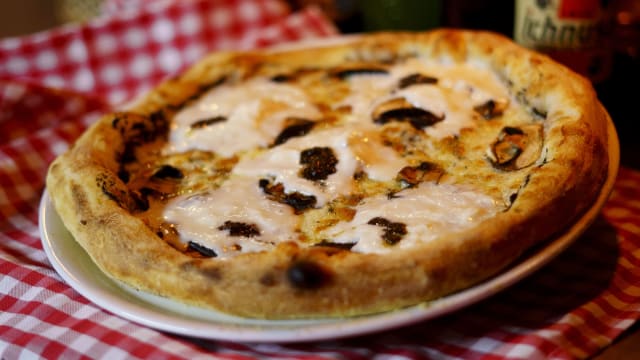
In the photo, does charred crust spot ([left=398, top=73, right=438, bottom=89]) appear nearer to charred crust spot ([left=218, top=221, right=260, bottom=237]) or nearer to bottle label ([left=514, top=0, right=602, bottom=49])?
bottle label ([left=514, top=0, right=602, bottom=49])

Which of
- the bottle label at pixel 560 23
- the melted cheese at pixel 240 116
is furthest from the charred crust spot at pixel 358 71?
the bottle label at pixel 560 23

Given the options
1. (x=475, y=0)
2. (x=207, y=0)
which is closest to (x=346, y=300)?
(x=475, y=0)

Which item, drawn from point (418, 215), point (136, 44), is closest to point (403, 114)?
point (418, 215)

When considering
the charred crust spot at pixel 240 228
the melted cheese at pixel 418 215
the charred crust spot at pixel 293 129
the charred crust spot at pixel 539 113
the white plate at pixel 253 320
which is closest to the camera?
the white plate at pixel 253 320

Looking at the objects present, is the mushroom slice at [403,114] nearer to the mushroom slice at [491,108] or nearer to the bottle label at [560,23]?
the mushroom slice at [491,108]

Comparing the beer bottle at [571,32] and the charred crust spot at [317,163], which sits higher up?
the beer bottle at [571,32]

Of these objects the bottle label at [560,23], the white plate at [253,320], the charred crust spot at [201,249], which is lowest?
the white plate at [253,320]

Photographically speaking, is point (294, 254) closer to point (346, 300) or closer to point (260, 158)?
point (346, 300)
